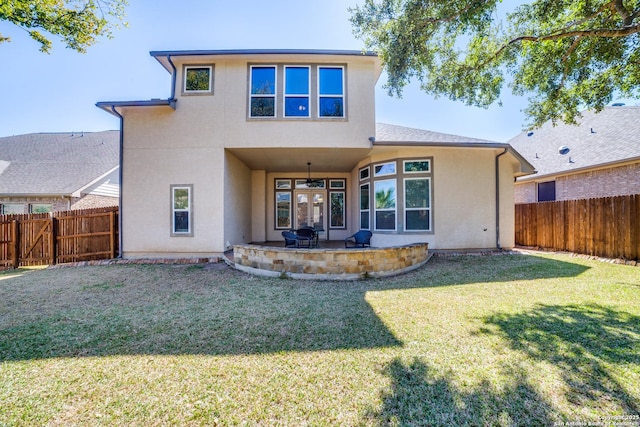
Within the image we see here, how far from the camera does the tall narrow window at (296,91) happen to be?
8.68m

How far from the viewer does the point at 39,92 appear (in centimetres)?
1309

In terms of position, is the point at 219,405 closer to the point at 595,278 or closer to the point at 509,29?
the point at 595,278

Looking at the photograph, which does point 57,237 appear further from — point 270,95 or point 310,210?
point 310,210

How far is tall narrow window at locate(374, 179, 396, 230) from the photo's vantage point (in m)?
9.33

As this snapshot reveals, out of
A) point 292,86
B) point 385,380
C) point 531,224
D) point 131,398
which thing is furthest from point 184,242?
point 531,224

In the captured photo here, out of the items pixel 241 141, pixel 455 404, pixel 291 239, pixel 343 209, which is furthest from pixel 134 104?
pixel 455 404

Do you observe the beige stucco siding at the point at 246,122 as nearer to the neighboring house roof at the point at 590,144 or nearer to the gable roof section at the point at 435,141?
the gable roof section at the point at 435,141

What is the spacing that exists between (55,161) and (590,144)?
28.5 meters

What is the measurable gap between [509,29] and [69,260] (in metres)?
15.5

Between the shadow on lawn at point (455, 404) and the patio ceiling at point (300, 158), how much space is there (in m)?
7.32

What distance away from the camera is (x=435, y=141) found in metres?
8.68

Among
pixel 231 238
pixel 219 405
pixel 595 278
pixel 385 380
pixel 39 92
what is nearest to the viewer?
pixel 219 405

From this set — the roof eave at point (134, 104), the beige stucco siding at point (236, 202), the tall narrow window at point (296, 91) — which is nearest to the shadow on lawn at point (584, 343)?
the tall narrow window at point (296, 91)

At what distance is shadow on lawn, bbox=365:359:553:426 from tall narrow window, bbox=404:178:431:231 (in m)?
6.76
